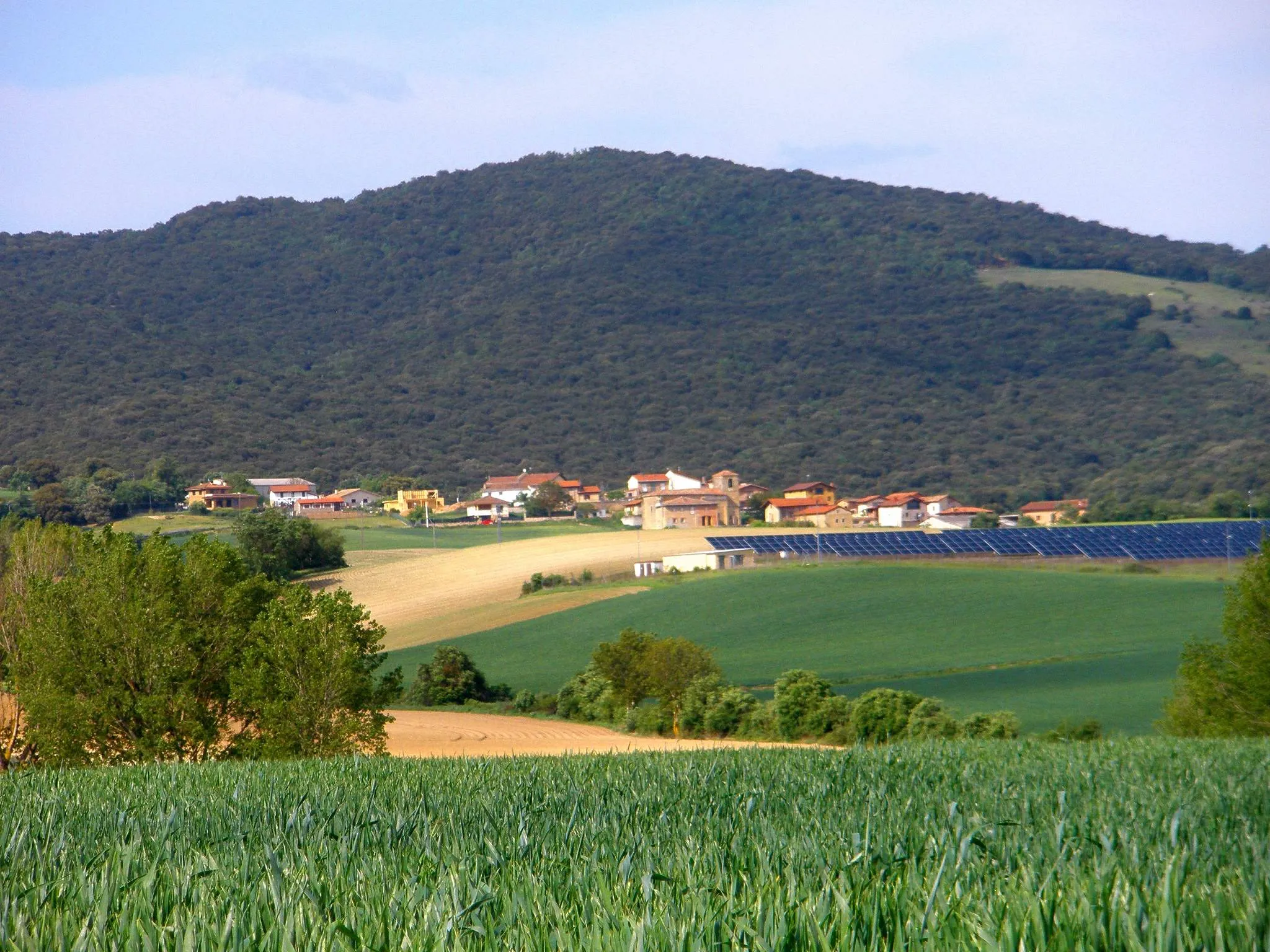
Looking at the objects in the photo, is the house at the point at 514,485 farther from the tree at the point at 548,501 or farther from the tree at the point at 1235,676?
the tree at the point at 1235,676

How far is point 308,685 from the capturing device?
76.5 ft

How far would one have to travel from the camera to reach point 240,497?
3939 inches

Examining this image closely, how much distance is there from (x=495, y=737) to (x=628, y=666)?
21.7ft

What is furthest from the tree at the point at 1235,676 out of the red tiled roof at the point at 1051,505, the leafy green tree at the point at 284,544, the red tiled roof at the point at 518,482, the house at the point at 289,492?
the red tiled roof at the point at 518,482

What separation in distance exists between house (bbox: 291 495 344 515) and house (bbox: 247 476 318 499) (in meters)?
4.67

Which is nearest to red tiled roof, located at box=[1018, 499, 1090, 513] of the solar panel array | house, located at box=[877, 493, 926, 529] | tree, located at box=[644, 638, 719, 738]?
house, located at box=[877, 493, 926, 529]

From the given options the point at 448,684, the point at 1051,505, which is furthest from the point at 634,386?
the point at 448,684

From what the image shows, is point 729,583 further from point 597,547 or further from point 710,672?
point 710,672

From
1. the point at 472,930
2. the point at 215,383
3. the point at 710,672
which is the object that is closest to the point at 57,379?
the point at 215,383

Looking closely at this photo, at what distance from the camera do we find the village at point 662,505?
316 ft

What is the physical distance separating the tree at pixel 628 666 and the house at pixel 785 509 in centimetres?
5833

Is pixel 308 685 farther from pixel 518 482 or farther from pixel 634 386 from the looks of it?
pixel 634 386

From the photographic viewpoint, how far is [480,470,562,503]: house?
119 m

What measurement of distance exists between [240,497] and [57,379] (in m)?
45.0
